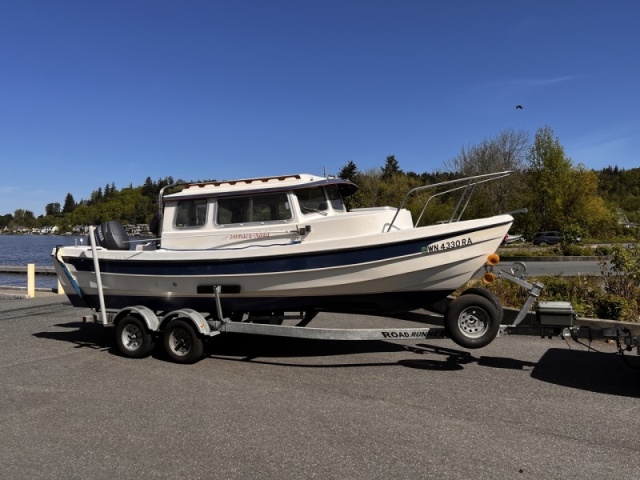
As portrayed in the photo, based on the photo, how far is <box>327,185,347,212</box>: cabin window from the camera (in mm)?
7062

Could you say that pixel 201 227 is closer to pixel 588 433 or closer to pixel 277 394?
pixel 277 394

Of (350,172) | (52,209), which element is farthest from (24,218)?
(350,172)

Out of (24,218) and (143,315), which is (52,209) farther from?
(143,315)

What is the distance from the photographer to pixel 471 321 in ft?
19.0

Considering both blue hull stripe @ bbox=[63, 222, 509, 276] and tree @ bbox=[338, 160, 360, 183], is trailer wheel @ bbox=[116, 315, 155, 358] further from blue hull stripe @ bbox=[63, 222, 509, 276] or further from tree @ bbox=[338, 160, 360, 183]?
tree @ bbox=[338, 160, 360, 183]

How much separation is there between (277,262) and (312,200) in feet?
3.72

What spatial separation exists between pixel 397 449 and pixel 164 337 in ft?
13.2

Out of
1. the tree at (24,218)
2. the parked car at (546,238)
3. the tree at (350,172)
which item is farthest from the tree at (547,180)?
the tree at (24,218)

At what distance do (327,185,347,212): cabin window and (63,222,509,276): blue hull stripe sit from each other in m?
1.18

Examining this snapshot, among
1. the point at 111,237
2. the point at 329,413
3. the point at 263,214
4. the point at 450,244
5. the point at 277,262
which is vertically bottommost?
the point at 329,413

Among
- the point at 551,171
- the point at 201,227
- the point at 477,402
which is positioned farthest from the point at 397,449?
the point at 551,171

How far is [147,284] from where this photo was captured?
7.11m

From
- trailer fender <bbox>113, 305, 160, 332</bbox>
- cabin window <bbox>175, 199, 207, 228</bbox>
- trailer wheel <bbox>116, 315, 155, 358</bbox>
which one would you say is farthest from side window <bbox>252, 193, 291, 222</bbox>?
trailer wheel <bbox>116, 315, 155, 358</bbox>

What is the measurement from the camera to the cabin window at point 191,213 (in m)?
7.15
